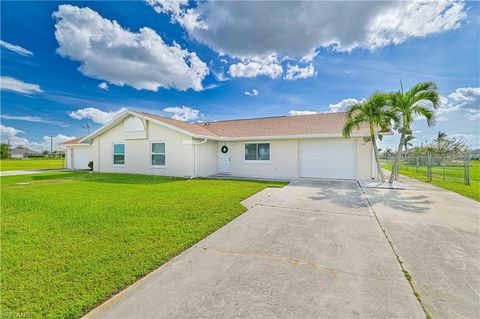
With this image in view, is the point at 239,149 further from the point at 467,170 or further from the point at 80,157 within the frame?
the point at 80,157

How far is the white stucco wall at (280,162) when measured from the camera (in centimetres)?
1184

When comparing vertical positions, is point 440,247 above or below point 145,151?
below

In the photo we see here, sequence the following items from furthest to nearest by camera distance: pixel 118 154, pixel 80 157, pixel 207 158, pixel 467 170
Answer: pixel 80 157 → pixel 118 154 → pixel 207 158 → pixel 467 170

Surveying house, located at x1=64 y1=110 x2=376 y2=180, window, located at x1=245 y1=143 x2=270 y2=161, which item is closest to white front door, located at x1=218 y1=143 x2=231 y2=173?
house, located at x1=64 y1=110 x2=376 y2=180

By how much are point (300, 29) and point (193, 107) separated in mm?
13396

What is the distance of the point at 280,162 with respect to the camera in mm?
13562

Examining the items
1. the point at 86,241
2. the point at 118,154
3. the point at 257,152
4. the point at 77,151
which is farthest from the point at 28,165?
the point at 86,241

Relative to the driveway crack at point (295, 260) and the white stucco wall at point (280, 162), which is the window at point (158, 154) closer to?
the white stucco wall at point (280, 162)

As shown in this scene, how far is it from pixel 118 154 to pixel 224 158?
8.28 meters

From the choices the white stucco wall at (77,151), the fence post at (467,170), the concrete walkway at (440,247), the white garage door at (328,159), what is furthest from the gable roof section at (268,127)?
the concrete walkway at (440,247)

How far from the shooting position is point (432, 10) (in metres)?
8.91

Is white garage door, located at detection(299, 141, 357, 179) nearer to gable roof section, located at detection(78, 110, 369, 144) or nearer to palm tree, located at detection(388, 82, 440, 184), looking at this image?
gable roof section, located at detection(78, 110, 369, 144)

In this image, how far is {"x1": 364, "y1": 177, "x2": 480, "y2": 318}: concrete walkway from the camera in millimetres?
2340

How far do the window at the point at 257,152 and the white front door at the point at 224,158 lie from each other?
1.55 m
